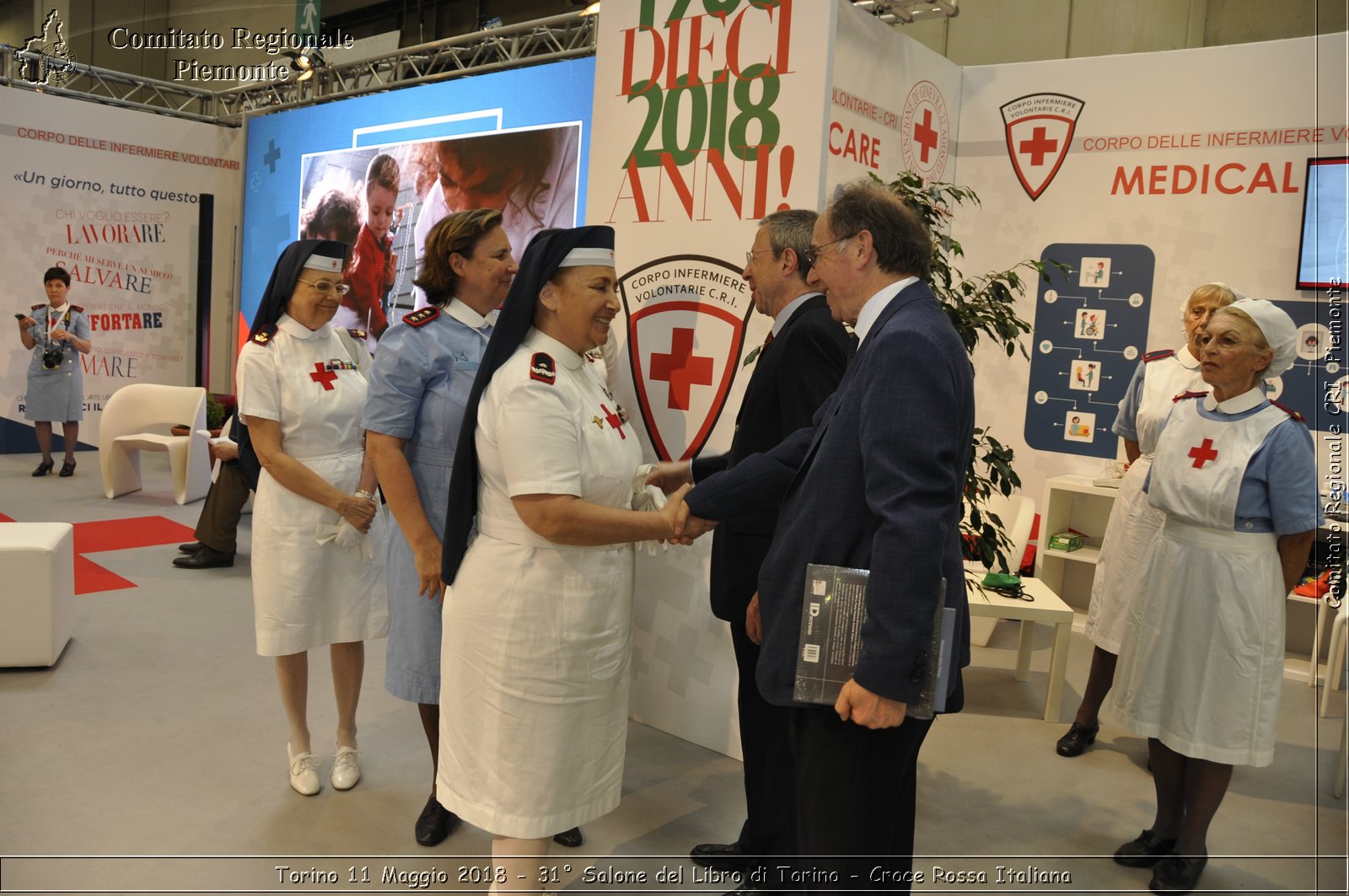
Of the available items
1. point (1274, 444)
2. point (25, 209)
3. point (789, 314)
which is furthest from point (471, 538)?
point (25, 209)

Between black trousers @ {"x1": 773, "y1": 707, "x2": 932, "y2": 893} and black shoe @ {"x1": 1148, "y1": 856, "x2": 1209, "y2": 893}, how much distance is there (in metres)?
1.46

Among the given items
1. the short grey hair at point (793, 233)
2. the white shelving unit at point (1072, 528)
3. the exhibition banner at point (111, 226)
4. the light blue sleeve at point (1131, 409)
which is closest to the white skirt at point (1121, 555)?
the light blue sleeve at point (1131, 409)

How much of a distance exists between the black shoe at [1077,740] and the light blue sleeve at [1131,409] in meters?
1.25

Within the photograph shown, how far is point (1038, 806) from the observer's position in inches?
131

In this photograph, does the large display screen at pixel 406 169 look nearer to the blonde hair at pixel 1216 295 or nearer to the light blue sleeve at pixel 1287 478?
the blonde hair at pixel 1216 295

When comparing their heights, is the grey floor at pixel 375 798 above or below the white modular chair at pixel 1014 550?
below

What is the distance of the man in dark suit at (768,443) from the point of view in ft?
7.95

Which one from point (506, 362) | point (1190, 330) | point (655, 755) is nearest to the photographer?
point (506, 362)

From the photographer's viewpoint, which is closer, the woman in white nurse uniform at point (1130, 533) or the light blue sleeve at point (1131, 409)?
the woman in white nurse uniform at point (1130, 533)

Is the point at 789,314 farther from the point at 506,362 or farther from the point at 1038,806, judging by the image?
the point at 1038,806

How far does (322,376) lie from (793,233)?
1455 millimetres

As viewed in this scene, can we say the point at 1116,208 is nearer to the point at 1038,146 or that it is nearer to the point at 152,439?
the point at 1038,146

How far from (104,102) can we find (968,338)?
9721 millimetres

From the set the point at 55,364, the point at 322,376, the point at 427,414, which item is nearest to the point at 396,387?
the point at 427,414
